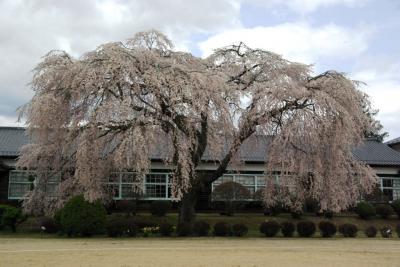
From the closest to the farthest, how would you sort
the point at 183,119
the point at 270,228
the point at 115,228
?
the point at 183,119 → the point at 115,228 → the point at 270,228

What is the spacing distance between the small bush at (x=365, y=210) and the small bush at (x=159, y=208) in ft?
35.1

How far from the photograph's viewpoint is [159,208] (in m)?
26.5

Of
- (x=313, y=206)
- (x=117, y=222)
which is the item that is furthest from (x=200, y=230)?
(x=313, y=206)

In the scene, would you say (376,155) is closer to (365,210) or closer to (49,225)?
(365,210)

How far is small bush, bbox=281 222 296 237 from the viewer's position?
21.7m

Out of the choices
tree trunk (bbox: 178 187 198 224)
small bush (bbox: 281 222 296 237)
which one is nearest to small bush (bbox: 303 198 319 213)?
small bush (bbox: 281 222 296 237)

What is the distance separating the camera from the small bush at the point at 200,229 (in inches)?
818

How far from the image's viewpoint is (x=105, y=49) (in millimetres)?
19281

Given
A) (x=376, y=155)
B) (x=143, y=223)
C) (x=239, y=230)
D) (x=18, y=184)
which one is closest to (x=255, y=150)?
(x=239, y=230)

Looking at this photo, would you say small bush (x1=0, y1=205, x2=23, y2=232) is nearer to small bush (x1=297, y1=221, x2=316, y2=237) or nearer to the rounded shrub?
the rounded shrub

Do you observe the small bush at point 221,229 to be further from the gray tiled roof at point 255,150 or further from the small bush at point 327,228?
the small bush at point 327,228

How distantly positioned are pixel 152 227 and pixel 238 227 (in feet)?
11.9

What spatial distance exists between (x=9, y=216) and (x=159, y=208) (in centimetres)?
786

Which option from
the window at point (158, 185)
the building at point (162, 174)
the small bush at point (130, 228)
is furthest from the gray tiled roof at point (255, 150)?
the window at point (158, 185)
